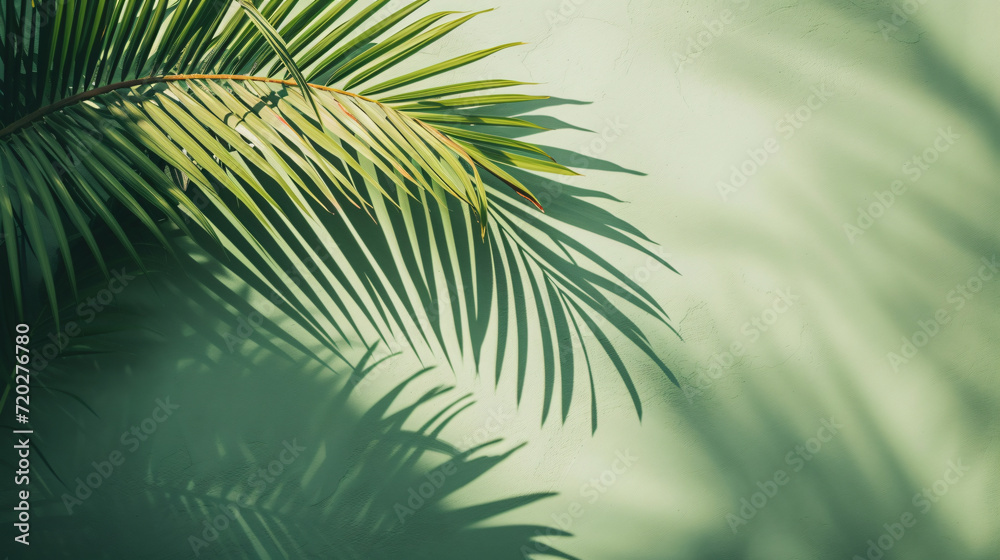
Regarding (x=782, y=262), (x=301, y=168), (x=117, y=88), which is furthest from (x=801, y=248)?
(x=117, y=88)

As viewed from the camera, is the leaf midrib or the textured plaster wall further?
the textured plaster wall

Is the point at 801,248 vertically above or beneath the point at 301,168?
above

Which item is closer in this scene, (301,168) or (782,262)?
(301,168)

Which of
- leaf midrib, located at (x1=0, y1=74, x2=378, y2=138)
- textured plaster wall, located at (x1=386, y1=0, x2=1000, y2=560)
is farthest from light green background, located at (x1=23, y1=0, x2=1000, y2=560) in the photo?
leaf midrib, located at (x1=0, y1=74, x2=378, y2=138)

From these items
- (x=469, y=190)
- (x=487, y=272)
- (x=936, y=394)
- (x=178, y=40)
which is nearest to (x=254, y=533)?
(x=487, y=272)

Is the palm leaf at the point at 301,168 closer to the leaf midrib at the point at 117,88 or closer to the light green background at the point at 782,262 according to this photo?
the leaf midrib at the point at 117,88

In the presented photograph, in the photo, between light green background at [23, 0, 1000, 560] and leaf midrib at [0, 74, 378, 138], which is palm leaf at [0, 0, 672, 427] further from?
light green background at [23, 0, 1000, 560]

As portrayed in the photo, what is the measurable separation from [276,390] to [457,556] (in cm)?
63

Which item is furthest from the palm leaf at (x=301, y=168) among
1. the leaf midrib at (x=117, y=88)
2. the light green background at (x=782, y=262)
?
the light green background at (x=782, y=262)

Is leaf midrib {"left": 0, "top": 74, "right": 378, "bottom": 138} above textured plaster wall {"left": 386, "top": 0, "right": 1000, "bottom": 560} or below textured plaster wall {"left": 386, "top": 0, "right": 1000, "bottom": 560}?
below

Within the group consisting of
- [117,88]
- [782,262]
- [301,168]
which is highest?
[782,262]

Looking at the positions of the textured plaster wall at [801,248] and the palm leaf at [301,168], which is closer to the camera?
the palm leaf at [301,168]

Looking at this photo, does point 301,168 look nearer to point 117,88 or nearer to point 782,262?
point 117,88

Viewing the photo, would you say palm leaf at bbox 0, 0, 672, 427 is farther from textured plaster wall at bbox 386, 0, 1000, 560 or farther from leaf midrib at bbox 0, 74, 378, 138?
textured plaster wall at bbox 386, 0, 1000, 560
